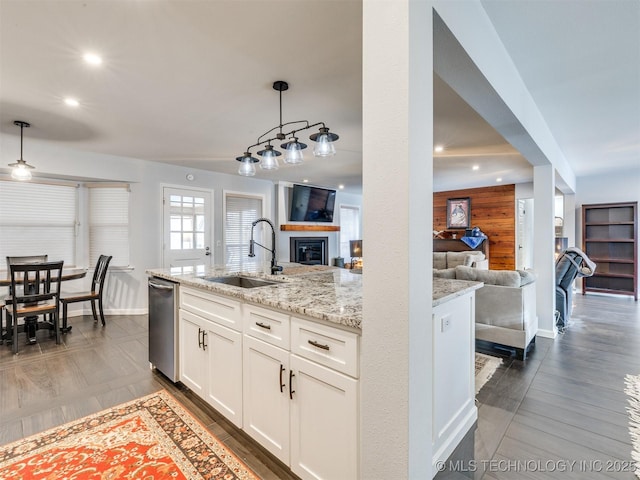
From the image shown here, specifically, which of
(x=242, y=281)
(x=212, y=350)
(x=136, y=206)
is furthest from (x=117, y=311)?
(x=212, y=350)

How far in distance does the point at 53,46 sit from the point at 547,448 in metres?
3.85

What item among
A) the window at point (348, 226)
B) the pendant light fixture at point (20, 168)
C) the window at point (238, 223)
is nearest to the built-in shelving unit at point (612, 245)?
the window at point (348, 226)

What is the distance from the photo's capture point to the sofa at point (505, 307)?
3.08 m

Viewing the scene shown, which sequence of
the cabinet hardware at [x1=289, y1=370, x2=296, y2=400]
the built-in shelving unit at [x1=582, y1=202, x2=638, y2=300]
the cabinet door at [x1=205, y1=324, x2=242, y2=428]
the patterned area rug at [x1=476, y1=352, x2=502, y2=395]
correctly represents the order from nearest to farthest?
the cabinet hardware at [x1=289, y1=370, x2=296, y2=400] < the cabinet door at [x1=205, y1=324, x2=242, y2=428] < the patterned area rug at [x1=476, y1=352, x2=502, y2=395] < the built-in shelving unit at [x1=582, y1=202, x2=638, y2=300]

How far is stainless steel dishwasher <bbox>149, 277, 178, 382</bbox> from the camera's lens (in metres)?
2.48

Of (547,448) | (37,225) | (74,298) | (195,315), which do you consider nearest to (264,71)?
(195,315)

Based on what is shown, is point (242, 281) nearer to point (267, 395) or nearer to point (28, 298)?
point (267, 395)

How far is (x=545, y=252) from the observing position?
3768 millimetres

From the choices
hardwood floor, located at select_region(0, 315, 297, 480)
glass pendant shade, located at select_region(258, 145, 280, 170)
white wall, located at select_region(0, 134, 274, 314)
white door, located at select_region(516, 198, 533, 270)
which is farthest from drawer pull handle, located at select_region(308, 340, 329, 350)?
white door, located at select_region(516, 198, 533, 270)

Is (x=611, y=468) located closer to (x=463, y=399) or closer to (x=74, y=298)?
(x=463, y=399)

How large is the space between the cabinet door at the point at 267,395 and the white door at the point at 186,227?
3812 millimetres

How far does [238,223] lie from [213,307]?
14.0ft

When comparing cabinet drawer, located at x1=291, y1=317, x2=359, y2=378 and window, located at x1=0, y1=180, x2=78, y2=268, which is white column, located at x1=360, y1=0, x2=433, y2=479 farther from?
window, located at x1=0, y1=180, x2=78, y2=268

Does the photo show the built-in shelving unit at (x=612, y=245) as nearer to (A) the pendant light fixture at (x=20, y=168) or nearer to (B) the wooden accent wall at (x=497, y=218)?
(B) the wooden accent wall at (x=497, y=218)
